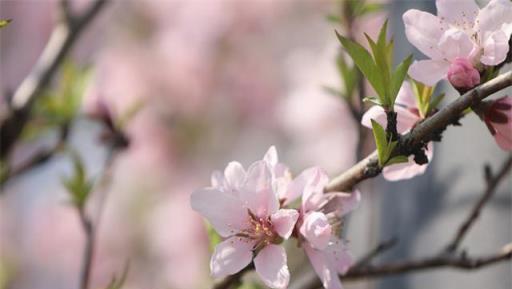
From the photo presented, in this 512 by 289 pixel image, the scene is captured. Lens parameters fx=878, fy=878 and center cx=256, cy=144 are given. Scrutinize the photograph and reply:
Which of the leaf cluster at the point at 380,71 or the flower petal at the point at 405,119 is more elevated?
the leaf cluster at the point at 380,71

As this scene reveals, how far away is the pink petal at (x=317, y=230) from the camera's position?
65cm

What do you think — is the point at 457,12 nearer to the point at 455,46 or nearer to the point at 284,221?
the point at 455,46

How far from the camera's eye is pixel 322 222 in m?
0.65

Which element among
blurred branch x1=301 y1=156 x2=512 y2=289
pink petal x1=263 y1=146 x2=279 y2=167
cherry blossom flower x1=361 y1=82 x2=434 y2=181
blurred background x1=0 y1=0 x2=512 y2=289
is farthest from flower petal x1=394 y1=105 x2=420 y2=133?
blurred background x1=0 y1=0 x2=512 y2=289

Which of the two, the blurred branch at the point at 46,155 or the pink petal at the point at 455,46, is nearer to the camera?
the pink petal at the point at 455,46

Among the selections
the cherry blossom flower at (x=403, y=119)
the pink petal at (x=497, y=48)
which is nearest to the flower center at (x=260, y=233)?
the cherry blossom flower at (x=403, y=119)

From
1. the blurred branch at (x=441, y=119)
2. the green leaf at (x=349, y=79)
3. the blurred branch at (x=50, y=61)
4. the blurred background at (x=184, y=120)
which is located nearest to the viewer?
the blurred branch at (x=441, y=119)

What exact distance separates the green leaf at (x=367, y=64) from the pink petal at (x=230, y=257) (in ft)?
0.51

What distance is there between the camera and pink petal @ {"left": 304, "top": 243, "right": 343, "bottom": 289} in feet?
2.19

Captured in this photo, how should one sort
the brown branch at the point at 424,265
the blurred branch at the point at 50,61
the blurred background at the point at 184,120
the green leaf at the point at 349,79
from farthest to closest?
the blurred background at the point at 184,120
the blurred branch at the point at 50,61
the green leaf at the point at 349,79
the brown branch at the point at 424,265

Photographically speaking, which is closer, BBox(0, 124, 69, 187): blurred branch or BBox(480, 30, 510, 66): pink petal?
BBox(480, 30, 510, 66): pink petal

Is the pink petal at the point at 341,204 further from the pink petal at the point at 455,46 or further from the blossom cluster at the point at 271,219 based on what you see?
the pink petal at the point at 455,46

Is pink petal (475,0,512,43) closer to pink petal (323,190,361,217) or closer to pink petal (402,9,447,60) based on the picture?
pink petal (402,9,447,60)

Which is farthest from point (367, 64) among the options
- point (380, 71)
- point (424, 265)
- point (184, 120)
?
point (184, 120)
